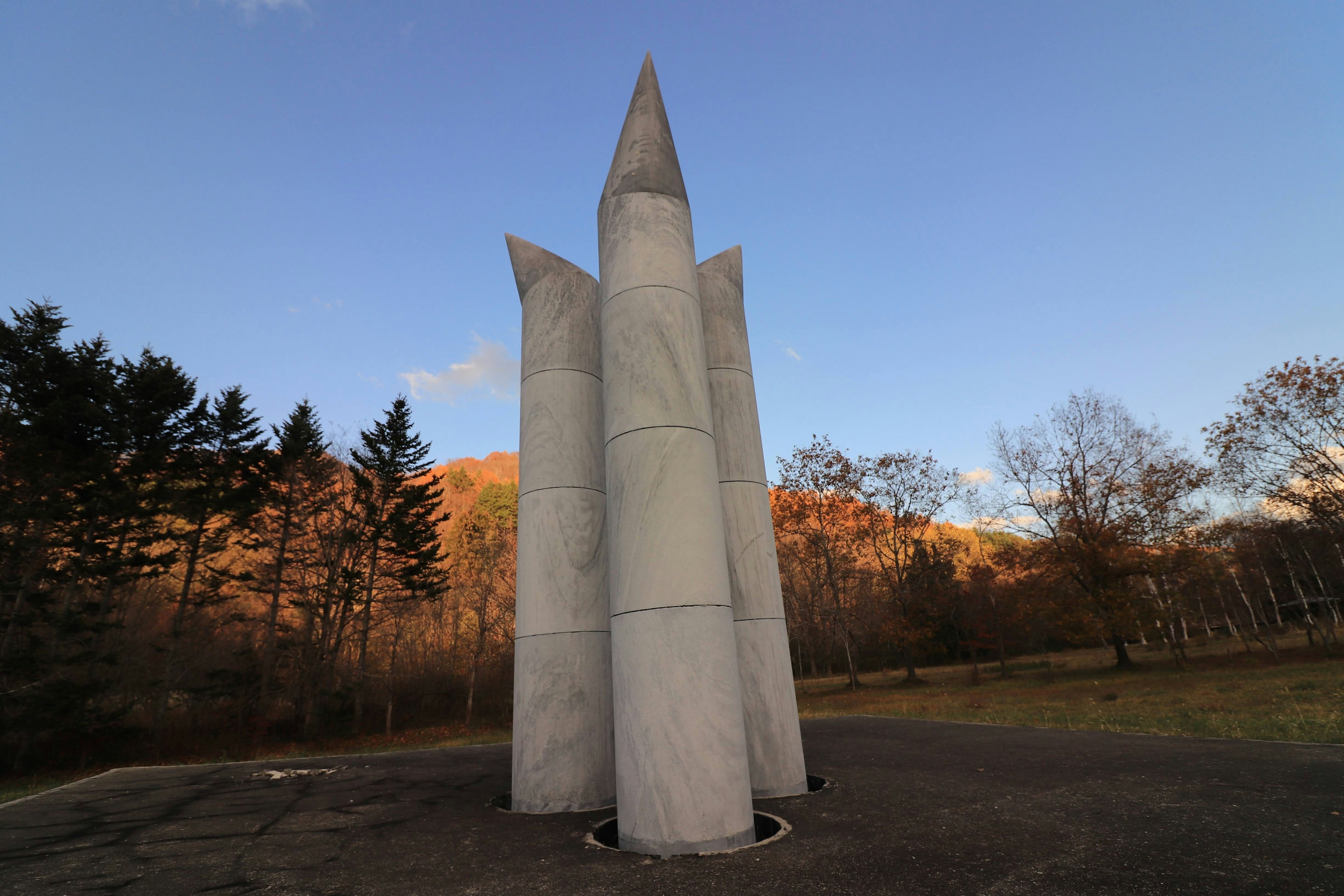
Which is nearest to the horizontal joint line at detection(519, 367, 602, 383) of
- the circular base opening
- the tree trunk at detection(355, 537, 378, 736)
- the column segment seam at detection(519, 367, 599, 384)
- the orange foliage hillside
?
the column segment seam at detection(519, 367, 599, 384)

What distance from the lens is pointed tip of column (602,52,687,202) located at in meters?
7.72

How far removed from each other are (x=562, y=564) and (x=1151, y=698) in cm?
1908

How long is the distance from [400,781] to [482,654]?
22.8 m

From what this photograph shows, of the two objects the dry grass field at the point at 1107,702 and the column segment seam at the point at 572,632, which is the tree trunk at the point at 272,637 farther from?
the column segment seam at the point at 572,632

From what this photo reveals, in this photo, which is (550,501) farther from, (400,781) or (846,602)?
(846,602)

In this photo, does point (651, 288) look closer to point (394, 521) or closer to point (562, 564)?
point (562, 564)

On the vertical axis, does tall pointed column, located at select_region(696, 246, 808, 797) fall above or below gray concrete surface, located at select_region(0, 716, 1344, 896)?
above

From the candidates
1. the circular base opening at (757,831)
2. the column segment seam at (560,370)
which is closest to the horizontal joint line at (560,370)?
the column segment seam at (560,370)

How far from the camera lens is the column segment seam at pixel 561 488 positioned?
843 centimetres

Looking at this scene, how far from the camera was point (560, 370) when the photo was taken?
29.5ft

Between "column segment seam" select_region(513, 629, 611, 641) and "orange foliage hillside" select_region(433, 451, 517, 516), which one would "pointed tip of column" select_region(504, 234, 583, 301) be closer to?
Answer: "column segment seam" select_region(513, 629, 611, 641)

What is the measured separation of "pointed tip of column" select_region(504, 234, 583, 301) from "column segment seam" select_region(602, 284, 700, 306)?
278 centimetres

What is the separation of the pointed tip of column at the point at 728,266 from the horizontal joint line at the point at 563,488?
4.15 metres

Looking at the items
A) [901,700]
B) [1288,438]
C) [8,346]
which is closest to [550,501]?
[901,700]
